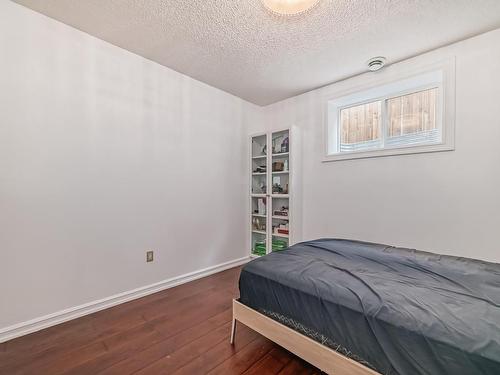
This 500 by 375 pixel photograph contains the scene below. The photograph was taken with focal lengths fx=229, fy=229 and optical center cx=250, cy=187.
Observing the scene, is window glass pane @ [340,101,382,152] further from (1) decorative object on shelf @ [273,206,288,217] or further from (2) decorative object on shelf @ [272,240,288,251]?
(2) decorative object on shelf @ [272,240,288,251]

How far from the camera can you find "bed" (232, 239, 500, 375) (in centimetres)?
86

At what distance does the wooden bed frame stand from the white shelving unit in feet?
5.36

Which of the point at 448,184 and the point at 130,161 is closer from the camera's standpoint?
the point at 448,184

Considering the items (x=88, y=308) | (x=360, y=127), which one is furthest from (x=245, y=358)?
(x=360, y=127)

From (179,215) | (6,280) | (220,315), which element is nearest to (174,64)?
(179,215)

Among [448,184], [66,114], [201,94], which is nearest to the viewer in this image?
[66,114]

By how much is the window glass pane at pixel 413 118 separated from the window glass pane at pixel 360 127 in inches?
5.4

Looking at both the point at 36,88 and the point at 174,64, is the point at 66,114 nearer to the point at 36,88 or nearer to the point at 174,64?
the point at 36,88

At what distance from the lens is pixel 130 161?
230 centimetres

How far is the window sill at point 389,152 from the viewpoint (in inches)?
86.0

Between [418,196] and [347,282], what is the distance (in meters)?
1.61

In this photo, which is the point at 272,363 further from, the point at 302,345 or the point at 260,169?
the point at 260,169

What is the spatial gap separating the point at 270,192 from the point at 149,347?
2.23m

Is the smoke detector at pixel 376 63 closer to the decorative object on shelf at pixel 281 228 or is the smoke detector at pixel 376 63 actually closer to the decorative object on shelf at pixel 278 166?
the decorative object on shelf at pixel 278 166
